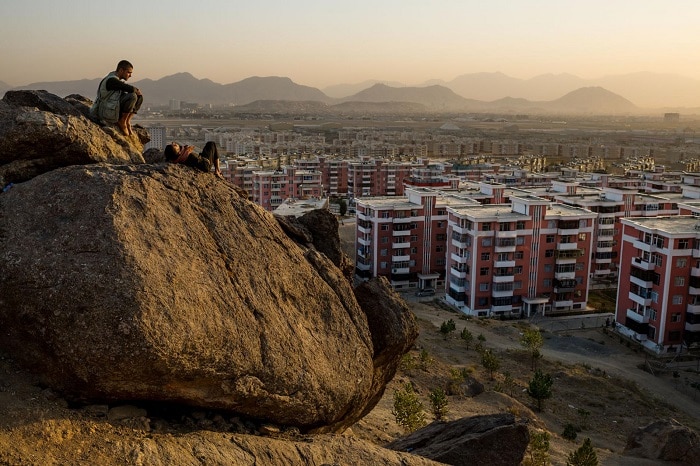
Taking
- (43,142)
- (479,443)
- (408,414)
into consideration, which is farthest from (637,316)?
(43,142)

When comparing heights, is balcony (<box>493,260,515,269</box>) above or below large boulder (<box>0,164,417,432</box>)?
below

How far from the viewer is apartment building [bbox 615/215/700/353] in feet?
102

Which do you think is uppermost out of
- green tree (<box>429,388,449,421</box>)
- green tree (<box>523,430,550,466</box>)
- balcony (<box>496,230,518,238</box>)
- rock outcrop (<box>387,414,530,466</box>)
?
rock outcrop (<box>387,414,530,466</box>)

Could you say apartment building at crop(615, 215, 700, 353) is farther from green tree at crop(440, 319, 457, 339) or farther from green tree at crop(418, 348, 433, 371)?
green tree at crop(418, 348, 433, 371)

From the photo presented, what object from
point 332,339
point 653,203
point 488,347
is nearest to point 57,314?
point 332,339

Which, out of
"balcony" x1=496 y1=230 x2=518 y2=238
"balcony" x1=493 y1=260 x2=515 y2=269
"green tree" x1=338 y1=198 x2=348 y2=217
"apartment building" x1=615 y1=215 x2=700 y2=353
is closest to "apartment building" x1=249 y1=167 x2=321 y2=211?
"green tree" x1=338 y1=198 x2=348 y2=217

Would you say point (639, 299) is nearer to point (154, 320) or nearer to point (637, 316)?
point (637, 316)

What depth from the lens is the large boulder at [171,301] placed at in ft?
19.3

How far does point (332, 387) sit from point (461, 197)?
40389 millimetres

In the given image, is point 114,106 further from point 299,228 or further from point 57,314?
point 57,314

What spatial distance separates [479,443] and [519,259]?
95.2ft

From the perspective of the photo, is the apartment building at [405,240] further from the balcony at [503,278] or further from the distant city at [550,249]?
the balcony at [503,278]

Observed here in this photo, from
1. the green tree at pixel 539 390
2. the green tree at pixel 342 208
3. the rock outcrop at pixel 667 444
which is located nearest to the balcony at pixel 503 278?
the green tree at pixel 539 390

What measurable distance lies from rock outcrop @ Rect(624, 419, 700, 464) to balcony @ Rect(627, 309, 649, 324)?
1595cm
